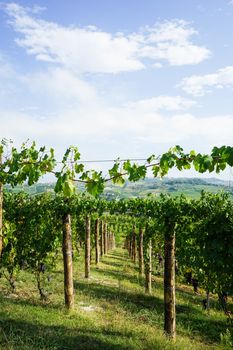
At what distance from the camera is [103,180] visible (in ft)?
19.6

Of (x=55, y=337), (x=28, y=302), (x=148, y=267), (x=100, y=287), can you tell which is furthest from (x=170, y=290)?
(x=100, y=287)

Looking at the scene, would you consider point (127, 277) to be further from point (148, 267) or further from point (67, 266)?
point (67, 266)

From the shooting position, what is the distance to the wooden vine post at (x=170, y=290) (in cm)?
1260

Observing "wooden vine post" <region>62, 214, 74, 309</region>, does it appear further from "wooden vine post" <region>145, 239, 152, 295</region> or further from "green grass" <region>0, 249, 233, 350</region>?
"wooden vine post" <region>145, 239, 152, 295</region>

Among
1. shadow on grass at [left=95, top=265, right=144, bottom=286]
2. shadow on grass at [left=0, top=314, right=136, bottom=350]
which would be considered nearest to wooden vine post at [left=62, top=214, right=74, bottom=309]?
shadow on grass at [left=0, top=314, right=136, bottom=350]

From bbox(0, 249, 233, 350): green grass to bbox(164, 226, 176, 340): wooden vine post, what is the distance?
41 cm

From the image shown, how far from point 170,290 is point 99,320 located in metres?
2.89

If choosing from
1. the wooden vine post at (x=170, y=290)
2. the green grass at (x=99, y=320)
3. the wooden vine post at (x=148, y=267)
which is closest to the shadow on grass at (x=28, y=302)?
the green grass at (x=99, y=320)

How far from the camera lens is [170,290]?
42.5ft

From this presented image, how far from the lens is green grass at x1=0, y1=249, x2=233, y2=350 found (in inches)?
399

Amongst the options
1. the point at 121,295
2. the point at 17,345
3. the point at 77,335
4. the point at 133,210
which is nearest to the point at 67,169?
the point at 17,345

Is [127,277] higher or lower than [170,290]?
lower

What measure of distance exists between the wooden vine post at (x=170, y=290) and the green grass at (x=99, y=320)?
41 cm

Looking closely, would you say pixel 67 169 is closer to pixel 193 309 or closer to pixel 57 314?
pixel 57 314
